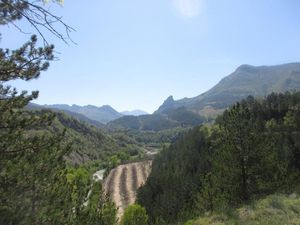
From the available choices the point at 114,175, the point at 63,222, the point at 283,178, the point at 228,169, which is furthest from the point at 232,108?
the point at 114,175

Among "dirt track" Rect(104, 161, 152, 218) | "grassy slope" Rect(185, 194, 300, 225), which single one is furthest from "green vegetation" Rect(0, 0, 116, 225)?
"dirt track" Rect(104, 161, 152, 218)

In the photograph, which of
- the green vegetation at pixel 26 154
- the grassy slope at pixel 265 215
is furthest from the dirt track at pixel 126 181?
the green vegetation at pixel 26 154

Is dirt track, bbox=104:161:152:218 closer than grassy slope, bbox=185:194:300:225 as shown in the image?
No

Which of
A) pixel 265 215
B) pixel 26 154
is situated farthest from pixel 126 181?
pixel 26 154

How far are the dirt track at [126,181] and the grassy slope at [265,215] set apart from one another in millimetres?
76917

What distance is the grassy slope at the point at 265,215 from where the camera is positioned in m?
15.4

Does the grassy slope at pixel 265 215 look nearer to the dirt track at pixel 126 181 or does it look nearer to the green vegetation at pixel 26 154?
the green vegetation at pixel 26 154

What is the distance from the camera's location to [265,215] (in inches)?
650

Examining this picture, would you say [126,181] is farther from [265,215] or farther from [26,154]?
[26,154]

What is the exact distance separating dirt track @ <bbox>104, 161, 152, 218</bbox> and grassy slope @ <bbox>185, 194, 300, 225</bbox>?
76917 millimetres

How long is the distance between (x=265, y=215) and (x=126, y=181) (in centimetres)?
11503

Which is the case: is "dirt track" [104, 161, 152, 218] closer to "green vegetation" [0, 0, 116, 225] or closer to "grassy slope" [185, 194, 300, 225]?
"grassy slope" [185, 194, 300, 225]

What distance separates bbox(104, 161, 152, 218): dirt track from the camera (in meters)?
102

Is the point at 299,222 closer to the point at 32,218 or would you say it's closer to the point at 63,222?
the point at 63,222
